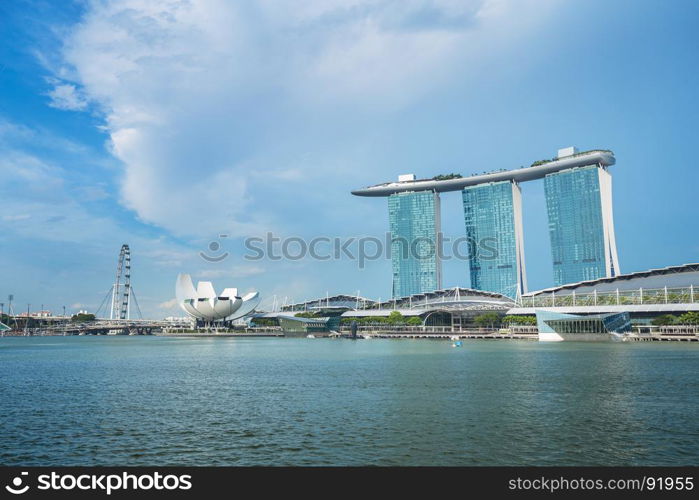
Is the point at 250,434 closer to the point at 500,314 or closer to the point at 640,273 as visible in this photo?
the point at 640,273

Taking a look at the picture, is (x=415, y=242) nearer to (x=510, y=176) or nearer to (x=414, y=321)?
(x=510, y=176)

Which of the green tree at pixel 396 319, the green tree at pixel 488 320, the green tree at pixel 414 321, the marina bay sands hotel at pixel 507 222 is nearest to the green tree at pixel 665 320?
the green tree at pixel 488 320

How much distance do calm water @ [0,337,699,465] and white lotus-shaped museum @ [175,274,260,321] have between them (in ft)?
385

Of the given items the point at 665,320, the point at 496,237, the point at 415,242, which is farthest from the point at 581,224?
the point at 665,320

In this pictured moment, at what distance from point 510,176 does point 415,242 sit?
37.3 m

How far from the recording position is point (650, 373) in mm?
39250

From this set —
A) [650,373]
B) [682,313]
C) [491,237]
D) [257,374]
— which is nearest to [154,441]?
[257,374]

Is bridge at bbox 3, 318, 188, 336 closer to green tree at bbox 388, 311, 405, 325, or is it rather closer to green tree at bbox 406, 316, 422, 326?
green tree at bbox 388, 311, 405, 325

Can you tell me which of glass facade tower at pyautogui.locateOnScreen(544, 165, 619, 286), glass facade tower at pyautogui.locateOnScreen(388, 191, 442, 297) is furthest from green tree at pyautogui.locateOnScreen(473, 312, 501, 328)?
glass facade tower at pyautogui.locateOnScreen(388, 191, 442, 297)

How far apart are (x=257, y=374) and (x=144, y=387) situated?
997 cm

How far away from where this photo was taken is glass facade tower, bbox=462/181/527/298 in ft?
575

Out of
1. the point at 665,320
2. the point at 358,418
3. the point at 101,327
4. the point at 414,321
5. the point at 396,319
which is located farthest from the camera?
the point at 101,327

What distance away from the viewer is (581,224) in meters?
160
